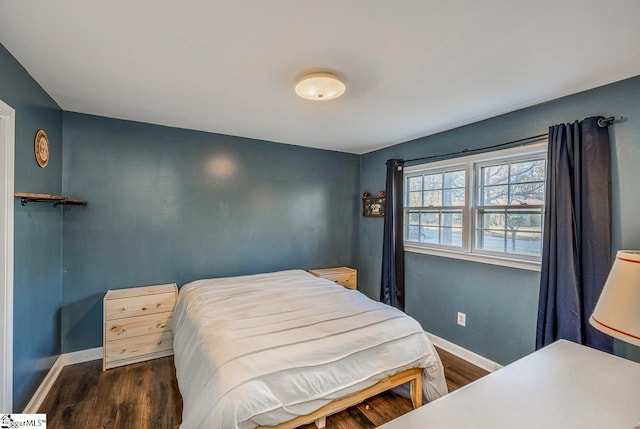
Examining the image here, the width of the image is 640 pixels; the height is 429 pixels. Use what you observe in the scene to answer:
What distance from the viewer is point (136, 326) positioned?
2.62 metres

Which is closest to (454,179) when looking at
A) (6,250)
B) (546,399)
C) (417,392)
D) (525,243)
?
(525,243)

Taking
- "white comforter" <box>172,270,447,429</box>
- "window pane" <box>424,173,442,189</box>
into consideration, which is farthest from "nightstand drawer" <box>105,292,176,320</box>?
"window pane" <box>424,173,442,189</box>

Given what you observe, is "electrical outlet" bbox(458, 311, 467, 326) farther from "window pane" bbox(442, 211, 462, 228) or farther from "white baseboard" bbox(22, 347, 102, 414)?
"white baseboard" bbox(22, 347, 102, 414)

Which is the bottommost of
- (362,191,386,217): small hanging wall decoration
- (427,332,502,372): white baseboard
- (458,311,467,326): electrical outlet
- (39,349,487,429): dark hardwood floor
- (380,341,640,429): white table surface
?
(39,349,487,429): dark hardwood floor

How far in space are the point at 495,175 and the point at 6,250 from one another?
3747 millimetres

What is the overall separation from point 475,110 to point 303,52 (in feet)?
5.66

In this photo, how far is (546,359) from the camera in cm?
136

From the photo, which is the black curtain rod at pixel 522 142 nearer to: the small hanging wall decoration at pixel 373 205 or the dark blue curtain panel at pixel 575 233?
the dark blue curtain panel at pixel 575 233

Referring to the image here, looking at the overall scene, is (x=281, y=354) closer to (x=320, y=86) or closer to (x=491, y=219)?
(x=320, y=86)

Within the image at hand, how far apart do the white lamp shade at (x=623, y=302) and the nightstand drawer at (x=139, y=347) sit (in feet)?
10.4

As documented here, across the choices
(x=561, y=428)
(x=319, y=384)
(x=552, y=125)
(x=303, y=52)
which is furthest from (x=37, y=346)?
(x=552, y=125)

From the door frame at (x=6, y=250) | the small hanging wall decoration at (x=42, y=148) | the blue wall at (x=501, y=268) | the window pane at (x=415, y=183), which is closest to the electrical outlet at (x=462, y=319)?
the blue wall at (x=501, y=268)

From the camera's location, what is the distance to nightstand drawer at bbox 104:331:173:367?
2.55m

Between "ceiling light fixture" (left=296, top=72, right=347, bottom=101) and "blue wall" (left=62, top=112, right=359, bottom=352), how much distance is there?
1736mm
